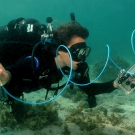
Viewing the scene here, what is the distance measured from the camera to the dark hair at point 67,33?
373 centimetres

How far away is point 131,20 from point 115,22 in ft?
68.2

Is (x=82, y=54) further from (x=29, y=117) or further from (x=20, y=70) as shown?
(x=29, y=117)

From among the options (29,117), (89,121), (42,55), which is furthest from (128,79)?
(29,117)

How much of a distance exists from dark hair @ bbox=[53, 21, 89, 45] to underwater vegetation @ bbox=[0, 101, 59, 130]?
8.73 ft

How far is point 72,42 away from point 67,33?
0.24m

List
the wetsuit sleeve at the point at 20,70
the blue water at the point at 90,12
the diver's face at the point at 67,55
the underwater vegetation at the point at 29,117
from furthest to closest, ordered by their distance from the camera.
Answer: the blue water at the point at 90,12 → the underwater vegetation at the point at 29,117 → the diver's face at the point at 67,55 → the wetsuit sleeve at the point at 20,70

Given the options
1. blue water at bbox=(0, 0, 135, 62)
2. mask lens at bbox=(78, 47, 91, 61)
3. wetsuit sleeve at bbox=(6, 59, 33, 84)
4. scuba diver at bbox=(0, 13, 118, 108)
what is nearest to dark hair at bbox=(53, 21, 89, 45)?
scuba diver at bbox=(0, 13, 118, 108)

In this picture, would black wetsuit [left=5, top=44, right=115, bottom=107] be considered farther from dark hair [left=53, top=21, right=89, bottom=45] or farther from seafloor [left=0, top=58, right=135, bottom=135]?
seafloor [left=0, top=58, right=135, bottom=135]

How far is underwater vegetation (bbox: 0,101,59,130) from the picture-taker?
521cm

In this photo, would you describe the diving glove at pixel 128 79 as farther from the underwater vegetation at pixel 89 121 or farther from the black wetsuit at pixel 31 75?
the underwater vegetation at pixel 89 121

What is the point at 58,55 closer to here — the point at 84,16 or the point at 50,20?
the point at 50,20

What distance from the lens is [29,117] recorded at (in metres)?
5.55

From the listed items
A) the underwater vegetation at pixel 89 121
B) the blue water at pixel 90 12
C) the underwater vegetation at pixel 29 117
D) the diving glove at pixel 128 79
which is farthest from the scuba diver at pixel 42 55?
the blue water at pixel 90 12

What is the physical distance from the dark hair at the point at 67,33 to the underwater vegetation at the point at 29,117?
266 centimetres
